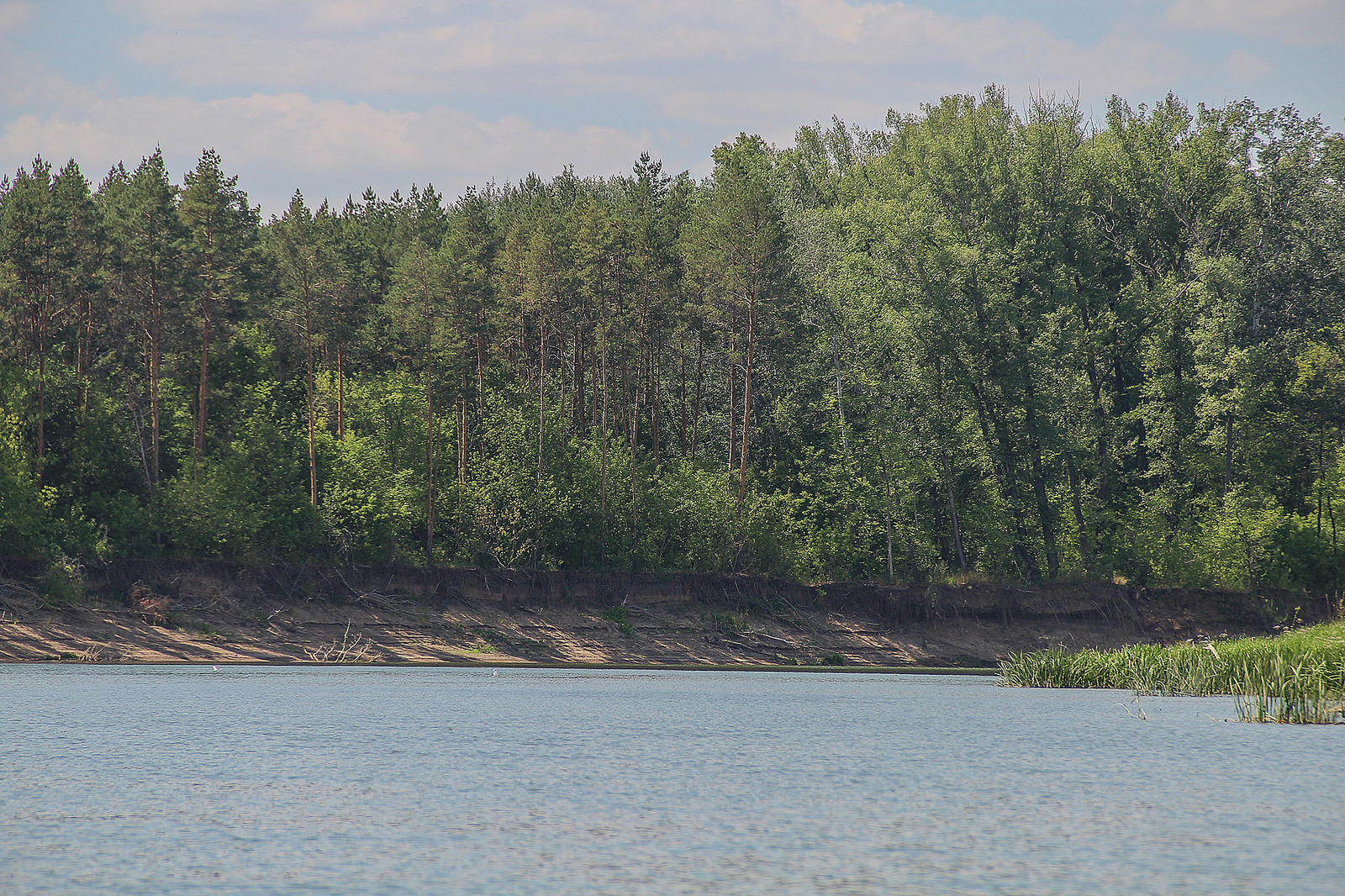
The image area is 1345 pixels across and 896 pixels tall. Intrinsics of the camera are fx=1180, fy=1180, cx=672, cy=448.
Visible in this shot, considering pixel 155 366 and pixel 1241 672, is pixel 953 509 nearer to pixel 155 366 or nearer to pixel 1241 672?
pixel 1241 672

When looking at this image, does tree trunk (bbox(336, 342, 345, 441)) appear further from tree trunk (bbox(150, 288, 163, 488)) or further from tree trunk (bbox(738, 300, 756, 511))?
tree trunk (bbox(738, 300, 756, 511))

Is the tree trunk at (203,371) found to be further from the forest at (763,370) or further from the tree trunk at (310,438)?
the tree trunk at (310,438)

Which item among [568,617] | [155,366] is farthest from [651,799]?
[155,366]

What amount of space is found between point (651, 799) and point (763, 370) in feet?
188

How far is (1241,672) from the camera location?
32094 millimetres

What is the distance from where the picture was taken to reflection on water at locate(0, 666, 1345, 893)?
41.1ft

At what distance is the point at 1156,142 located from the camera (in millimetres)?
78000

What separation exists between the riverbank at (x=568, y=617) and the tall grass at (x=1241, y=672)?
61.1 feet

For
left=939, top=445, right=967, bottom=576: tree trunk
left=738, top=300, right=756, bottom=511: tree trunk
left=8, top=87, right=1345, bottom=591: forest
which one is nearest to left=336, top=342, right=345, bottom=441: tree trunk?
left=8, top=87, right=1345, bottom=591: forest

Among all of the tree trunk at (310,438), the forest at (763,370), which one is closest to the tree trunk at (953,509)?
the forest at (763,370)

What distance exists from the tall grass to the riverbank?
18.6 m

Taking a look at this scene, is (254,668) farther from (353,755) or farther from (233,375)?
(353,755)

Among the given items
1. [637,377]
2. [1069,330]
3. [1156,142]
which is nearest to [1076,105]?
[1156,142]

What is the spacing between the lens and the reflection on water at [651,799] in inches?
493
